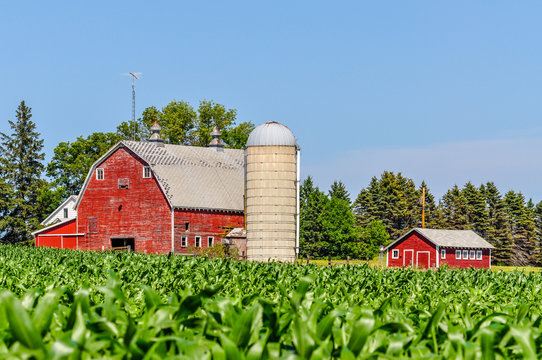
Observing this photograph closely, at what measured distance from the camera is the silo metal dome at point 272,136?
42500 millimetres

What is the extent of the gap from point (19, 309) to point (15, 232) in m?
78.8

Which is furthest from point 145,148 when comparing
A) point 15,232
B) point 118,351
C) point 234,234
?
point 118,351

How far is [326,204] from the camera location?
83.0 meters

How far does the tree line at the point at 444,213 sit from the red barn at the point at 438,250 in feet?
57.4

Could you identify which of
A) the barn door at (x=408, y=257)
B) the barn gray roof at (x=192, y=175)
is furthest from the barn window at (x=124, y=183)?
the barn door at (x=408, y=257)

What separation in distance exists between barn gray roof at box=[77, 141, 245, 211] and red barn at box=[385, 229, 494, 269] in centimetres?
1499

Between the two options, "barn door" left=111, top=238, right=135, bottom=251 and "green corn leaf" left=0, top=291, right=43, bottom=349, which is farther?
"barn door" left=111, top=238, right=135, bottom=251

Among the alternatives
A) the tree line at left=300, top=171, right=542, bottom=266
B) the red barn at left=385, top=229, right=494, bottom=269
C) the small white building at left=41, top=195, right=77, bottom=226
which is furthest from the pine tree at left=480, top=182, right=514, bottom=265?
the small white building at left=41, top=195, right=77, bottom=226

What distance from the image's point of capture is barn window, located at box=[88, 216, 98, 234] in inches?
2242

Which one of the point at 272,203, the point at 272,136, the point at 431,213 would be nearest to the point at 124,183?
the point at 272,136

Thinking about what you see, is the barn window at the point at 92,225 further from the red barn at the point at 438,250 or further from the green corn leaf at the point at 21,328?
the green corn leaf at the point at 21,328

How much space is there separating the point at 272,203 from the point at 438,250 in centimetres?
2560

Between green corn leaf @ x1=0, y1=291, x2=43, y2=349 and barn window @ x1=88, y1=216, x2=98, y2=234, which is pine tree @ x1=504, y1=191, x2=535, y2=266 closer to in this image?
barn window @ x1=88, y1=216, x2=98, y2=234

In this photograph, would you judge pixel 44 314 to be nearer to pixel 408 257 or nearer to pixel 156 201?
pixel 156 201
